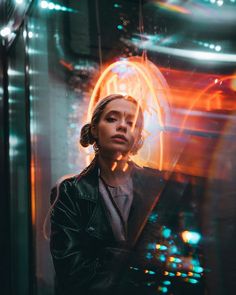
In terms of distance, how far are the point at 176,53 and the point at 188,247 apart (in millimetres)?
1327

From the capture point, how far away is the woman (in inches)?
120

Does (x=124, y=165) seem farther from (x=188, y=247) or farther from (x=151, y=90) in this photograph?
(x=188, y=247)

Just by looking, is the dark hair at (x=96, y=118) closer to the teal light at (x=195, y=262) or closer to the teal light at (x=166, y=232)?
the teal light at (x=166, y=232)

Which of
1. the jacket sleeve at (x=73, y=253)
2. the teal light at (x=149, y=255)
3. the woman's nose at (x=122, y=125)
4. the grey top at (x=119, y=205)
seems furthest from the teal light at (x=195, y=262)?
the woman's nose at (x=122, y=125)

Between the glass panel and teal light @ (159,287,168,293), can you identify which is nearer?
the glass panel

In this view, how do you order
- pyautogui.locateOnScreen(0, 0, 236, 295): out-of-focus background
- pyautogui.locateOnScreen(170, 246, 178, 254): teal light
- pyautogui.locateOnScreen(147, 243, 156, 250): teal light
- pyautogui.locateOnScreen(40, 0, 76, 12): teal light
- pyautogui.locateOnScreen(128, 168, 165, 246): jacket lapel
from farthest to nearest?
pyautogui.locateOnScreen(40, 0, 76, 12): teal light
pyautogui.locateOnScreen(128, 168, 165, 246): jacket lapel
pyautogui.locateOnScreen(147, 243, 156, 250): teal light
pyautogui.locateOnScreen(170, 246, 178, 254): teal light
pyautogui.locateOnScreen(0, 0, 236, 295): out-of-focus background

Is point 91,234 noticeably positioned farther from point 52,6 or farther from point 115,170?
point 52,6

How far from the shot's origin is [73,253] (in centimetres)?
324

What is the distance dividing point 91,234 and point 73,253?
9.3 inches

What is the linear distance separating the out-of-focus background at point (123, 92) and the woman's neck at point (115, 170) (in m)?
0.14

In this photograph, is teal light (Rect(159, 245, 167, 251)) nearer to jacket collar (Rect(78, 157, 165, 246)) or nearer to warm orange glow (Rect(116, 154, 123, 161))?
jacket collar (Rect(78, 157, 165, 246))

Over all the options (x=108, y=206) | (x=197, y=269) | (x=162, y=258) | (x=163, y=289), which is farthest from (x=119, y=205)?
(x=197, y=269)

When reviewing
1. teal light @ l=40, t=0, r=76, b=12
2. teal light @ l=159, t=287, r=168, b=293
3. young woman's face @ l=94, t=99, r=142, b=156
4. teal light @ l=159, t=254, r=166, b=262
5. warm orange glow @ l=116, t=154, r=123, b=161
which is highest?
teal light @ l=40, t=0, r=76, b=12

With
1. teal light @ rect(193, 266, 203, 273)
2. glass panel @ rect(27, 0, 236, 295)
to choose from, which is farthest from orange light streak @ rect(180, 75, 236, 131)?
teal light @ rect(193, 266, 203, 273)
